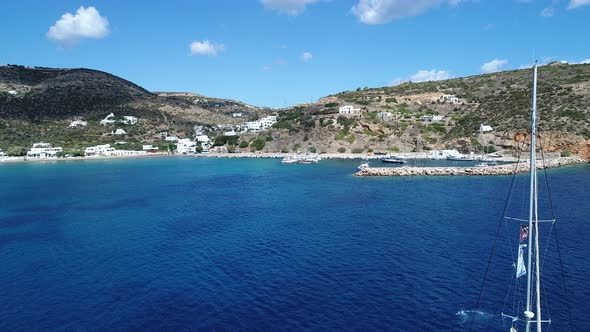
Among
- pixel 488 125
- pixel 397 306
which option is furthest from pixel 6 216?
pixel 488 125

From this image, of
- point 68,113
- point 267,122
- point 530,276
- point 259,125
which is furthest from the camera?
point 68,113

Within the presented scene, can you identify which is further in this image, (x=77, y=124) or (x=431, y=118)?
(x=77, y=124)

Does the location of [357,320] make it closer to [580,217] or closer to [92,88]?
[580,217]

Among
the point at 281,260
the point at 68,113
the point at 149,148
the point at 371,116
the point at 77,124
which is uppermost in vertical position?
the point at 68,113

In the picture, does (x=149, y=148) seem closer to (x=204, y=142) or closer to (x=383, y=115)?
(x=204, y=142)

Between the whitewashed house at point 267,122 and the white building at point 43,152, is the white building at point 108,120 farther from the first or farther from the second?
the whitewashed house at point 267,122

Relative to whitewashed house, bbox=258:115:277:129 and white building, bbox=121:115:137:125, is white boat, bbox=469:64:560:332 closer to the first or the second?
whitewashed house, bbox=258:115:277:129

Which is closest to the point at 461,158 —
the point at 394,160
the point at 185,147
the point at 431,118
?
the point at 394,160
